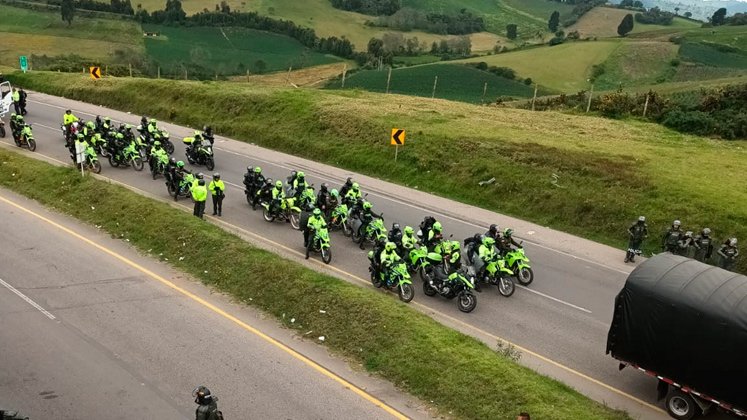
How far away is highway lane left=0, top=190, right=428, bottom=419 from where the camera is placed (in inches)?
460

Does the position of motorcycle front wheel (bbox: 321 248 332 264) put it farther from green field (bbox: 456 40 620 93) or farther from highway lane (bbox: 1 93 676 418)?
green field (bbox: 456 40 620 93)

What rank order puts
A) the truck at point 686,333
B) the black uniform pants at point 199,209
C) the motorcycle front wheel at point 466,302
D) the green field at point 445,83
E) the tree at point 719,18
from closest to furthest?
the truck at point 686,333 < the motorcycle front wheel at point 466,302 < the black uniform pants at point 199,209 < the green field at point 445,83 < the tree at point 719,18

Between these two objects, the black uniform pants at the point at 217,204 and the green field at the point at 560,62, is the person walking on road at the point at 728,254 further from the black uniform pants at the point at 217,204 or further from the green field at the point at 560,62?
the green field at the point at 560,62

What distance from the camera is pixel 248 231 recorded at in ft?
70.2

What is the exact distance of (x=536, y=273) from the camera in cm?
1934

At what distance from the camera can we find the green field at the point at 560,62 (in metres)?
61.0

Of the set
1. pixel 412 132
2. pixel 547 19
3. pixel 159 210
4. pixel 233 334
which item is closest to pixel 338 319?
pixel 233 334

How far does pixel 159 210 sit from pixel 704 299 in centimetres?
1601

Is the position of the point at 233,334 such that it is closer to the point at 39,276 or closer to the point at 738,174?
the point at 39,276

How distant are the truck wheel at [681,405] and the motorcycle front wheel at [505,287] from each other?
225 inches

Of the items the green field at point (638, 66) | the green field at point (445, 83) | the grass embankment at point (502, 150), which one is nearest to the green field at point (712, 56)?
the green field at point (638, 66)

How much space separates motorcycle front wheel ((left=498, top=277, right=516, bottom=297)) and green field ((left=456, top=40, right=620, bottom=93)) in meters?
45.4

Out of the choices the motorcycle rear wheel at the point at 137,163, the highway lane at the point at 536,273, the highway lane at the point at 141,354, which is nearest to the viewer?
the highway lane at the point at 141,354

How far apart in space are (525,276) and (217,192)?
10.6 metres
